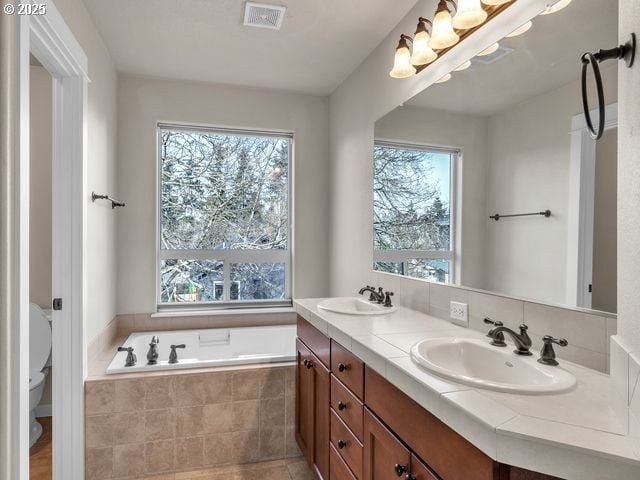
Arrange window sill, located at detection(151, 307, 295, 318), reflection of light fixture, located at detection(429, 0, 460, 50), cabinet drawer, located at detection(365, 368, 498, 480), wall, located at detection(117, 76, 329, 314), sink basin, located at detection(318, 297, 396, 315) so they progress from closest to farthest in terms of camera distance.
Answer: cabinet drawer, located at detection(365, 368, 498, 480)
reflection of light fixture, located at detection(429, 0, 460, 50)
sink basin, located at detection(318, 297, 396, 315)
wall, located at detection(117, 76, 329, 314)
window sill, located at detection(151, 307, 295, 318)

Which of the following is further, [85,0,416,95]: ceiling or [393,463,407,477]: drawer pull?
[85,0,416,95]: ceiling

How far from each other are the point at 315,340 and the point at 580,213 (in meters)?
1.31

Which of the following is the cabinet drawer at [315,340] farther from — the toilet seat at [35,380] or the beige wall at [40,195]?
the beige wall at [40,195]

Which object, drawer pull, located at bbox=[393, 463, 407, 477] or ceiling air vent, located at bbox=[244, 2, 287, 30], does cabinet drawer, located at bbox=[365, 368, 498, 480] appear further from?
ceiling air vent, located at bbox=[244, 2, 287, 30]

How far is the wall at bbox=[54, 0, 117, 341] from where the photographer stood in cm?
219

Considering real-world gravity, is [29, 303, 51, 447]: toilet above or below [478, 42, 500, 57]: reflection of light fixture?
below

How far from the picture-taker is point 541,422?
81cm

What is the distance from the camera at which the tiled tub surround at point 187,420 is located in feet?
7.11

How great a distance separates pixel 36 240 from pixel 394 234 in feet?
8.35

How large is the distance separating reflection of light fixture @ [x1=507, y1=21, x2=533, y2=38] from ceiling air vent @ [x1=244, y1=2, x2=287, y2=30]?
4.03 feet

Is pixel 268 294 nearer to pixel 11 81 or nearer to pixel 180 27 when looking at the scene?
pixel 180 27

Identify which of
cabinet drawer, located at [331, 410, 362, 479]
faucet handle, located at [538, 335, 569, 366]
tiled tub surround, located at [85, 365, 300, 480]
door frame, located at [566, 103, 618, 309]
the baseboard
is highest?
door frame, located at [566, 103, 618, 309]

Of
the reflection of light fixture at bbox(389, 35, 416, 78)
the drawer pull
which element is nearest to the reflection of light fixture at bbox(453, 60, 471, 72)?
the reflection of light fixture at bbox(389, 35, 416, 78)

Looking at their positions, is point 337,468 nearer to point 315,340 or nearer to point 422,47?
point 315,340
